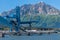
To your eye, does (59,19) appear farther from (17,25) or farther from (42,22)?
(17,25)

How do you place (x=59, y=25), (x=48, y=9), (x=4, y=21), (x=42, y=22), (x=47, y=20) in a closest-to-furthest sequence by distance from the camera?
1. (x=4, y=21)
2. (x=59, y=25)
3. (x=42, y=22)
4. (x=47, y=20)
5. (x=48, y=9)

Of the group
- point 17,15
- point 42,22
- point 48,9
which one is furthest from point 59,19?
point 48,9

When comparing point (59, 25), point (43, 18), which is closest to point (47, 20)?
point (43, 18)

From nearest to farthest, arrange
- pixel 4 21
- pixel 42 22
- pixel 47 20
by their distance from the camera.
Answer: pixel 4 21 → pixel 42 22 → pixel 47 20

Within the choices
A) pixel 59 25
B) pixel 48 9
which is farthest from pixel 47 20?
pixel 48 9

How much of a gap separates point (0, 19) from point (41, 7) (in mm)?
95445

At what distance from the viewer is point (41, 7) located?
481 ft

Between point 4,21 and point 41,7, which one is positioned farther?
point 41,7

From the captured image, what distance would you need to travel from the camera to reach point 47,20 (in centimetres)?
9250

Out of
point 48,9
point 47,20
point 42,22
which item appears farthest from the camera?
point 48,9

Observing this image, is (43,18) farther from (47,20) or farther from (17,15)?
(17,15)

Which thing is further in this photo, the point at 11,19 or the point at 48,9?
the point at 48,9

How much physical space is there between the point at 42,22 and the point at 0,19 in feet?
118

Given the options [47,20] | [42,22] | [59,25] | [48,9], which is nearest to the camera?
[59,25]
